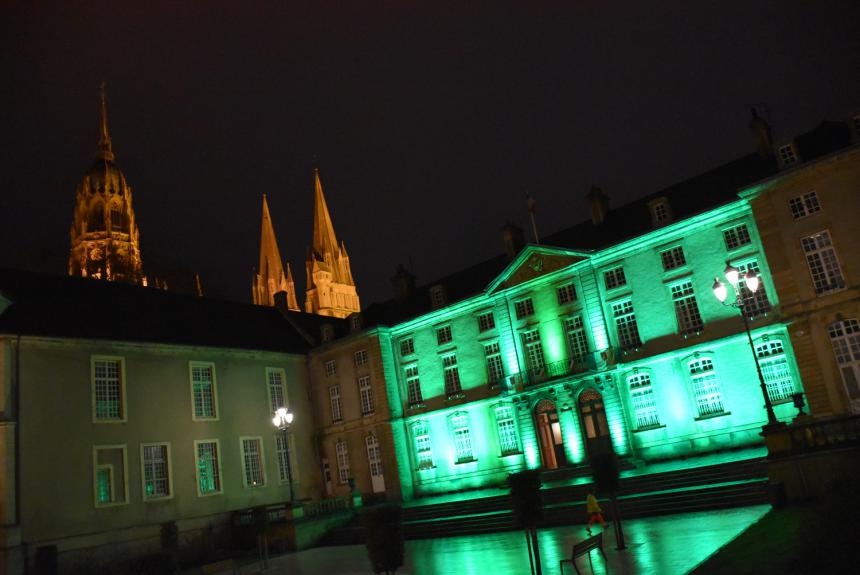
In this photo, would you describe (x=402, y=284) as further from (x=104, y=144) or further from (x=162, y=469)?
(x=104, y=144)

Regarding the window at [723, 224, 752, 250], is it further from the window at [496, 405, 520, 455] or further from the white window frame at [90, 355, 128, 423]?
the white window frame at [90, 355, 128, 423]

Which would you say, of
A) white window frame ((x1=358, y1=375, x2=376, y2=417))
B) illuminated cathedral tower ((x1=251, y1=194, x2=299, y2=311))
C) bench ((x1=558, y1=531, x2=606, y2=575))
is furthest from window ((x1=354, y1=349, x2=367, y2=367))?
illuminated cathedral tower ((x1=251, y1=194, x2=299, y2=311))

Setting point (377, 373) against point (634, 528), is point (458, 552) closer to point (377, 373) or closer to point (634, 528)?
point (634, 528)

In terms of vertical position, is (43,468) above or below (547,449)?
above

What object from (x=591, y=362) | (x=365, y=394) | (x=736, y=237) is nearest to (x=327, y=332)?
(x=365, y=394)

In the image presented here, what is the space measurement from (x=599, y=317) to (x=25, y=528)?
24386 millimetres

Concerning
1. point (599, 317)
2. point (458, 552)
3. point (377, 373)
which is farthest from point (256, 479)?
point (599, 317)

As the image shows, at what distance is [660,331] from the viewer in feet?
92.7

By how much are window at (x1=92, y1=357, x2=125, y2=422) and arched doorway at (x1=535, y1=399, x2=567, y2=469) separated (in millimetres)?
18800

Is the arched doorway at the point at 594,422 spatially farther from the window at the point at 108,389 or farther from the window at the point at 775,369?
the window at the point at 108,389

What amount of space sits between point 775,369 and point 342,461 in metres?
22.8

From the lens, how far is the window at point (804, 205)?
2432cm

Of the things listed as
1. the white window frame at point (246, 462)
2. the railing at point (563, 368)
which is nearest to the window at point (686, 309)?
the railing at point (563, 368)

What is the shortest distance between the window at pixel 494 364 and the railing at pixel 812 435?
17.3m
